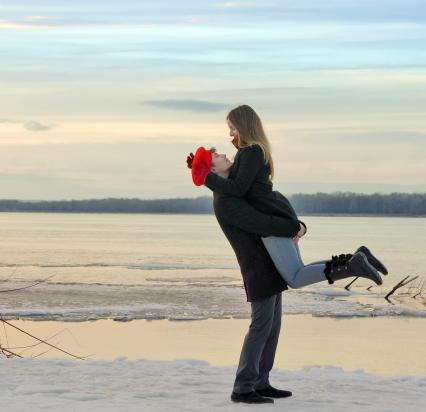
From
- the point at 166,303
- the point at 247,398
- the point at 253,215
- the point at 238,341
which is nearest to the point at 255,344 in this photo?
the point at 247,398

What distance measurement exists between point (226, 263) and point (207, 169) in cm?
3191

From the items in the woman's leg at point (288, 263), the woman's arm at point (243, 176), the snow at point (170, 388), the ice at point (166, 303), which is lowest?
the ice at point (166, 303)

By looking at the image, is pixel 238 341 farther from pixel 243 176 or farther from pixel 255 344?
pixel 243 176

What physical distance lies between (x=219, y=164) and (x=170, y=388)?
179 centimetres

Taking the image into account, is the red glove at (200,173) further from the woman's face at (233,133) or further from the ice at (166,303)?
the ice at (166,303)

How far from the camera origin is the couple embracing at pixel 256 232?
6.11 meters

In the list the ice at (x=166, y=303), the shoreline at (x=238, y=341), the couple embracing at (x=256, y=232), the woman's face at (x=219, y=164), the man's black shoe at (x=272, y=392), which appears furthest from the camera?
the ice at (x=166, y=303)

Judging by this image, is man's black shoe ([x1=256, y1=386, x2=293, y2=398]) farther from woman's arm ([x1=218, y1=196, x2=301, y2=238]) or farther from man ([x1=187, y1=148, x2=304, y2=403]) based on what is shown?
woman's arm ([x1=218, y1=196, x2=301, y2=238])

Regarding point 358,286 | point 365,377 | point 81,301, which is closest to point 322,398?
point 365,377

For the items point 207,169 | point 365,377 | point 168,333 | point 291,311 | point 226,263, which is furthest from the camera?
point 226,263

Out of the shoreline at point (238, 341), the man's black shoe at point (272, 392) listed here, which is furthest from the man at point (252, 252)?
the shoreline at point (238, 341)

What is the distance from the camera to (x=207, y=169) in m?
6.18

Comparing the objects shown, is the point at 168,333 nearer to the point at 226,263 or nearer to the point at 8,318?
the point at 8,318

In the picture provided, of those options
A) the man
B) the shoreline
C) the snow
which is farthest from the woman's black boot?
the shoreline
